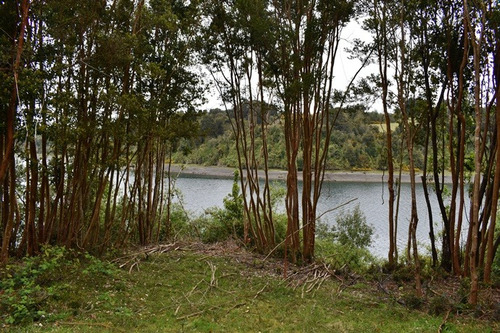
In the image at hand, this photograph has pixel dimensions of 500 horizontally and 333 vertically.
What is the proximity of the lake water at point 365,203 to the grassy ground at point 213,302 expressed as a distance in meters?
6.04

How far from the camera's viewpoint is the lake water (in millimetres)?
15156

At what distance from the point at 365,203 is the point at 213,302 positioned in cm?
1753

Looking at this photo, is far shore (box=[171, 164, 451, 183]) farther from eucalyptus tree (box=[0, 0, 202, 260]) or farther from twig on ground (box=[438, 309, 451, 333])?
twig on ground (box=[438, 309, 451, 333])

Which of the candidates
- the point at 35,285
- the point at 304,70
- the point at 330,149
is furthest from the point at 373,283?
the point at 330,149

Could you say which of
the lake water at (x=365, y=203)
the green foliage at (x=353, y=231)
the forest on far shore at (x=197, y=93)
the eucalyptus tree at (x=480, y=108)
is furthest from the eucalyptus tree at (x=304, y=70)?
the green foliage at (x=353, y=231)

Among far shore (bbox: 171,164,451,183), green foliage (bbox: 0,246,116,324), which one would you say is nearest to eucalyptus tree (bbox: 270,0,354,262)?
green foliage (bbox: 0,246,116,324)

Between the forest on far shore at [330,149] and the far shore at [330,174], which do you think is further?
the far shore at [330,174]

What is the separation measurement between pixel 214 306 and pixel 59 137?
2891mm

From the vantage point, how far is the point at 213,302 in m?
5.03

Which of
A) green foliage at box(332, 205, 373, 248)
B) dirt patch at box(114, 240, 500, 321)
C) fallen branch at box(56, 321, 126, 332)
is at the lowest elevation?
green foliage at box(332, 205, 373, 248)

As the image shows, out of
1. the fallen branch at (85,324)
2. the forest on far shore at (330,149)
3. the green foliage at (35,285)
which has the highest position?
the forest on far shore at (330,149)

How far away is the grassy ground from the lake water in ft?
19.8

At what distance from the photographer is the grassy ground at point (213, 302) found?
166 inches

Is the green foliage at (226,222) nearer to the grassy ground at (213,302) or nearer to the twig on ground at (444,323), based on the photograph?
the grassy ground at (213,302)
